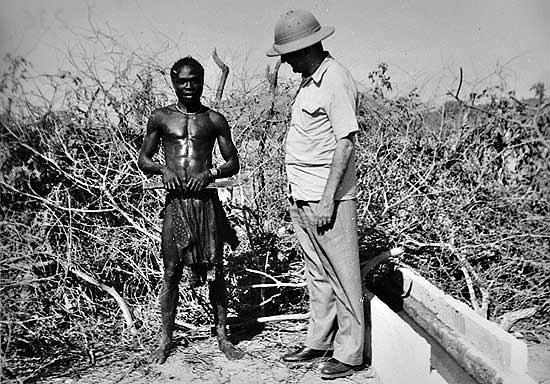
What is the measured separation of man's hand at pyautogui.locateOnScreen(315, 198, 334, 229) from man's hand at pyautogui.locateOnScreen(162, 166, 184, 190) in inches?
37.8

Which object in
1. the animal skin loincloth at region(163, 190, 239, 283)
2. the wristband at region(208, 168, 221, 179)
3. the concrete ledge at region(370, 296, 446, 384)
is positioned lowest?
the concrete ledge at region(370, 296, 446, 384)

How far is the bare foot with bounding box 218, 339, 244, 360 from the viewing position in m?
4.29

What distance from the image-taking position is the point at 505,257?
16.9 ft

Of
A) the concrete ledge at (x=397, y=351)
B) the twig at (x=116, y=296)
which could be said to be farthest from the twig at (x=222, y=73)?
the concrete ledge at (x=397, y=351)

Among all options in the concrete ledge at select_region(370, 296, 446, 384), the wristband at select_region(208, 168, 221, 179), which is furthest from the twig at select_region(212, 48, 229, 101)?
the concrete ledge at select_region(370, 296, 446, 384)

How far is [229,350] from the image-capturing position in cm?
432

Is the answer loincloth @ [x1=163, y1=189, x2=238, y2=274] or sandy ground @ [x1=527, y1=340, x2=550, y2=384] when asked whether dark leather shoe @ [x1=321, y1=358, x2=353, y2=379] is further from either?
sandy ground @ [x1=527, y1=340, x2=550, y2=384]

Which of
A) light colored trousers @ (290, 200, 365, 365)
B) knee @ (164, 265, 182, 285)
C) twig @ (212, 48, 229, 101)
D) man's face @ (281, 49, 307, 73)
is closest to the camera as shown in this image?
man's face @ (281, 49, 307, 73)

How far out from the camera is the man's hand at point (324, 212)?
145 inches

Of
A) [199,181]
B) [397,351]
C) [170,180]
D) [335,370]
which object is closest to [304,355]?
[335,370]

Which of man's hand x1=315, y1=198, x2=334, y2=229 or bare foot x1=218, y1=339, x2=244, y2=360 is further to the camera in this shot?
bare foot x1=218, y1=339, x2=244, y2=360

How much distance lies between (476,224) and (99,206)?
3.42 m

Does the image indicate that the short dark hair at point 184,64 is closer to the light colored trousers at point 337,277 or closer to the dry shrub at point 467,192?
the light colored trousers at point 337,277

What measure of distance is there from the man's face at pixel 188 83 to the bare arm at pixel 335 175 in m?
1.04
